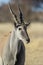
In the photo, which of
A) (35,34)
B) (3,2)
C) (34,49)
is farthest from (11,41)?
(3,2)

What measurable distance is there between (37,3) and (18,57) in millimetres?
3540

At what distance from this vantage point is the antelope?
2383 mm

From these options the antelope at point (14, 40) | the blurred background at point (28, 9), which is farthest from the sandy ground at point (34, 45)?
the blurred background at point (28, 9)

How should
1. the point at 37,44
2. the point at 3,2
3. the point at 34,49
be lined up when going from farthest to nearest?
the point at 3,2, the point at 37,44, the point at 34,49

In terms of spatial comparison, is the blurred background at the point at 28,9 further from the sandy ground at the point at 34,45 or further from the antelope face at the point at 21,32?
the antelope face at the point at 21,32

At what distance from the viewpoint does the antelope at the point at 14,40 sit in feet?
7.82

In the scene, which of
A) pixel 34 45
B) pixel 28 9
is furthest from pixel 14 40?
pixel 28 9

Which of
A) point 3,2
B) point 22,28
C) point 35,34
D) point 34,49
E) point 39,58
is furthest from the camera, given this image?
point 3,2

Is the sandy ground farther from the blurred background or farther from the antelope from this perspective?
the blurred background

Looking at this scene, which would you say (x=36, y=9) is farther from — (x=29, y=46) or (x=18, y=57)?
(x=18, y=57)

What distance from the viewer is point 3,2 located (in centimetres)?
570

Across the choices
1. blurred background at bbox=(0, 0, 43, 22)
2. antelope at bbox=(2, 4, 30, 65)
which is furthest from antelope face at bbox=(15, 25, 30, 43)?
blurred background at bbox=(0, 0, 43, 22)

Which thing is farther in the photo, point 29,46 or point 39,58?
point 29,46

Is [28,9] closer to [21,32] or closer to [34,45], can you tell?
[34,45]
